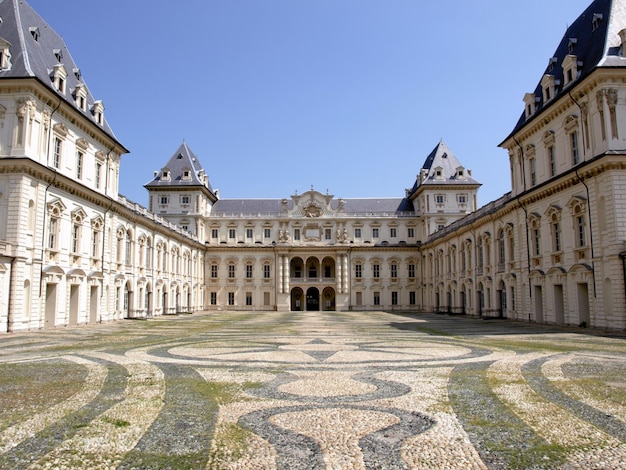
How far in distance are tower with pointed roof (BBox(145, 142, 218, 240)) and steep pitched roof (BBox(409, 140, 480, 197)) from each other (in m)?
32.9

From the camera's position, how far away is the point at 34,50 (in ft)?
105

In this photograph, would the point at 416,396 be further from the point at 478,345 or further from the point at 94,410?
the point at 478,345

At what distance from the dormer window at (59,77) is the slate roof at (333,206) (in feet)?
154

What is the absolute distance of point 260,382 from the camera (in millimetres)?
11570

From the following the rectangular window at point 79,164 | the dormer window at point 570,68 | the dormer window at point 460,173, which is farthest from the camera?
the dormer window at point 460,173

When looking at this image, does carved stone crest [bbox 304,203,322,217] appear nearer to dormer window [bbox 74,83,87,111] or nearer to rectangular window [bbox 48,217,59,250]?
dormer window [bbox 74,83,87,111]

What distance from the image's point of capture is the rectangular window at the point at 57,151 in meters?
31.7

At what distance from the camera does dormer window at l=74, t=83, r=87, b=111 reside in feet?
115

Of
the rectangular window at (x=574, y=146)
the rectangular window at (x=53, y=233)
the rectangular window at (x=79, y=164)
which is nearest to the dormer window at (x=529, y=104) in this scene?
the rectangular window at (x=574, y=146)

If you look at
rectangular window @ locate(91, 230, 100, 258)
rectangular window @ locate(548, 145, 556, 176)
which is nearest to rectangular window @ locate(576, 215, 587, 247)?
rectangular window @ locate(548, 145, 556, 176)

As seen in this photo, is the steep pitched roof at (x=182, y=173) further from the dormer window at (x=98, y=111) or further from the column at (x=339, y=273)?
the dormer window at (x=98, y=111)

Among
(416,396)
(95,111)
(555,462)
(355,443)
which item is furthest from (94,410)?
(95,111)

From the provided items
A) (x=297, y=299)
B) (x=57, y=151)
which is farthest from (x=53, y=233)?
(x=297, y=299)

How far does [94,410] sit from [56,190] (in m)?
26.5
